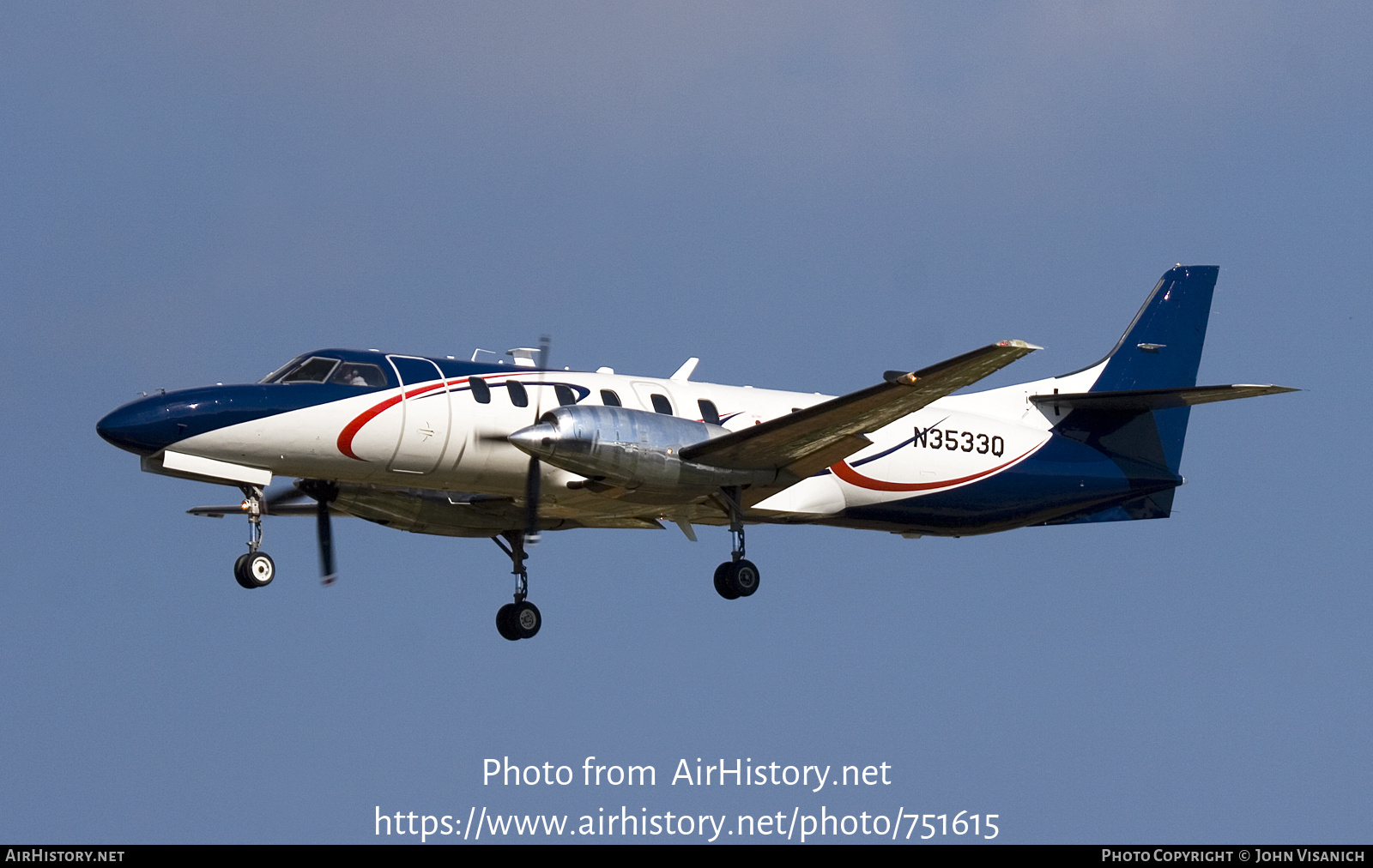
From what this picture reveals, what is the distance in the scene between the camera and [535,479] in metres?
19.8

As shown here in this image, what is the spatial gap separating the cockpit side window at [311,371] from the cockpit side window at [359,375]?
99 millimetres

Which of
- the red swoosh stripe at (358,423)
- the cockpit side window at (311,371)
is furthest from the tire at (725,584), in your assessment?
the cockpit side window at (311,371)

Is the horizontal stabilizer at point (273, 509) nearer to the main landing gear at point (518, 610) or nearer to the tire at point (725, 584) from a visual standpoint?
the main landing gear at point (518, 610)

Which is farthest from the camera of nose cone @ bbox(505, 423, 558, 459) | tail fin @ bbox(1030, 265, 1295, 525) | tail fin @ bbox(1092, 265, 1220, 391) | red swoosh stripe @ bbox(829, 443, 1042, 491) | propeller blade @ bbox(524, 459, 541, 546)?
tail fin @ bbox(1092, 265, 1220, 391)

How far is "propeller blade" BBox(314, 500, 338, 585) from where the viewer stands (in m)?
21.4

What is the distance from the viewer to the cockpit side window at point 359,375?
1920 centimetres

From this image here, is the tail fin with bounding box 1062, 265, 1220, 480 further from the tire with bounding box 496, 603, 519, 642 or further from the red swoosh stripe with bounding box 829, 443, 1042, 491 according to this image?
the tire with bounding box 496, 603, 519, 642

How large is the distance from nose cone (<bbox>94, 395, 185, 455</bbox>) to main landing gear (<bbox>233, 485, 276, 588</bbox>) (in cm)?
116

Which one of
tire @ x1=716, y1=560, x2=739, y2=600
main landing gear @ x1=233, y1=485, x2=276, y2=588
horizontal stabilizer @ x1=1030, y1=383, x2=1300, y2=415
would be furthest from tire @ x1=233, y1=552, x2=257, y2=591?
horizontal stabilizer @ x1=1030, y1=383, x2=1300, y2=415

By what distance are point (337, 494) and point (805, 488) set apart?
6.14 meters

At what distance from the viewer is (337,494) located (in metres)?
21.2

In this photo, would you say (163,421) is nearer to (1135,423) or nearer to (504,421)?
(504,421)

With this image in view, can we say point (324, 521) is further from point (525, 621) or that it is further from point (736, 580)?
point (736, 580)
